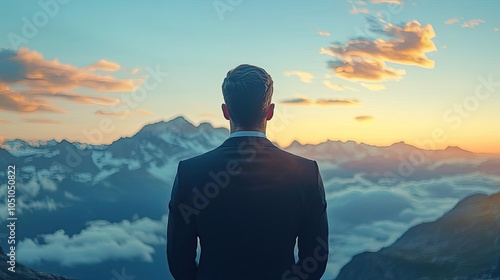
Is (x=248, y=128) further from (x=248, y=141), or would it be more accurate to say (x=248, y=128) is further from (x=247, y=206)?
(x=247, y=206)

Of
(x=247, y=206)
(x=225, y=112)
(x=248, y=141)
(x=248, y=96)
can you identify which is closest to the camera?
(x=247, y=206)

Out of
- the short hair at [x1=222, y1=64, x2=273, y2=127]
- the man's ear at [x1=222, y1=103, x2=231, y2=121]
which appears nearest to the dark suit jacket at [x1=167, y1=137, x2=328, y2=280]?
the short hair at [x1=222, y1=64, x2=273, y2=127]

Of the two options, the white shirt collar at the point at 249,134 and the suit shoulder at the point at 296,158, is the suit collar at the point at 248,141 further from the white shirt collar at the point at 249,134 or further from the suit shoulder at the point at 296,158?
the suit shoulder at the point at 296,158

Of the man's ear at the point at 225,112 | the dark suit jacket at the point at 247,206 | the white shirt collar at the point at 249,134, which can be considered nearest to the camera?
the dark suit jacket at the point at 247,206

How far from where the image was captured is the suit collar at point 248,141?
5844 mm

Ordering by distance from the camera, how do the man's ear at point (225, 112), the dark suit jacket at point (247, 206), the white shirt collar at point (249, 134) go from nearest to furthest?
the dark suit jacket at point (247, 206) < the white shirt collar at point (249, 134) < the man's ear at point (225, 112)

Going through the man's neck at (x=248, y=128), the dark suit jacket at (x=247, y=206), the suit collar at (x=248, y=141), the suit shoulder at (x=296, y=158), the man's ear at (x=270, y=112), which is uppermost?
the man's ear at (x=270, y=112)

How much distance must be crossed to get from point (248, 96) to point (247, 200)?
1.21 m

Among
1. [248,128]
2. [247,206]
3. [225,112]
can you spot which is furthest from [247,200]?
[225,112]

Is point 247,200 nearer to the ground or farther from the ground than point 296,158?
nearer to the ground

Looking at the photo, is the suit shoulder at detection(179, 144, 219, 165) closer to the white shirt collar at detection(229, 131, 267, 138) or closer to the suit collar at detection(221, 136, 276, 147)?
the suit collar at detection(221, 136, 276, 147)

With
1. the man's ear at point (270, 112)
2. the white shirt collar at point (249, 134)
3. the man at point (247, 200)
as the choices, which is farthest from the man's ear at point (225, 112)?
the man's ear at point (270, 112)

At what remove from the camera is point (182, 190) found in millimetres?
5910

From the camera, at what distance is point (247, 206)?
5746 mm
